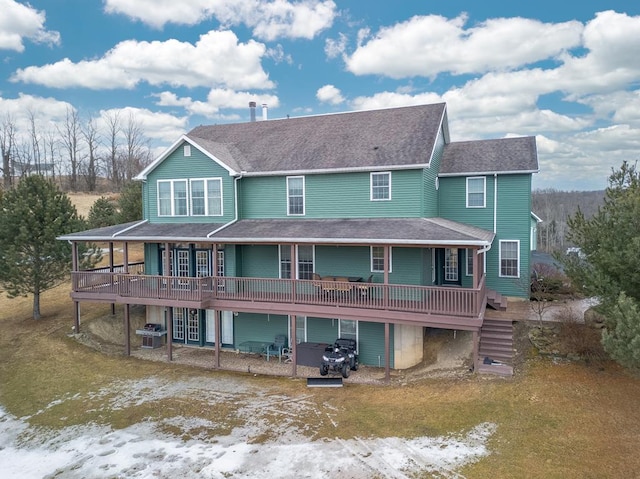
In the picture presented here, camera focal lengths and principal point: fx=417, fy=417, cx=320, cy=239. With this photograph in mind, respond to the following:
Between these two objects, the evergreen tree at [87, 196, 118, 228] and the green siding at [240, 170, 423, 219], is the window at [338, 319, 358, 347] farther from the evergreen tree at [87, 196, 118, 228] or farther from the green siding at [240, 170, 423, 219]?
the evergreen tree at [87, 196, 118, 228]

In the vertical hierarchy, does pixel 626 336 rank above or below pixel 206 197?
below

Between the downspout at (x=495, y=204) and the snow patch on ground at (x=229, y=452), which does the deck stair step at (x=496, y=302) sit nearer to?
the downspout at (x=495, y=204)

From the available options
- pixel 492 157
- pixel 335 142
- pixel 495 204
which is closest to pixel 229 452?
pixel 335 142

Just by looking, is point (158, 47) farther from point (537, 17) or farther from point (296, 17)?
point (537, 17)

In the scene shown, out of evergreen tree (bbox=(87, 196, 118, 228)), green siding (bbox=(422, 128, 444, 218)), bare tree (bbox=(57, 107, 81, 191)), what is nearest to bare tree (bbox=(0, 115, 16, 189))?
bare tree (bbox=(57, 107, 81, 191))

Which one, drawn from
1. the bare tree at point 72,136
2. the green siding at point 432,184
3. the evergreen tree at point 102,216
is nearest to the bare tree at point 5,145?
the bare tree at point 72,136

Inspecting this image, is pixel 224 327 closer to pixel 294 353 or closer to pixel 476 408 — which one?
pixel 294 353
